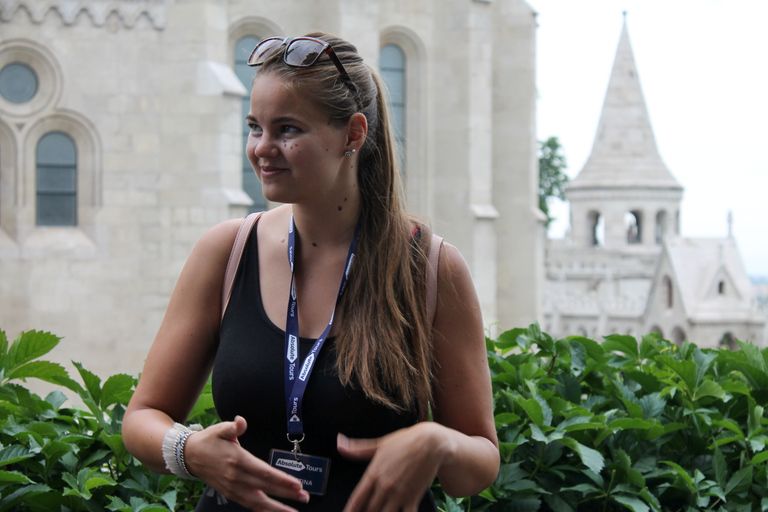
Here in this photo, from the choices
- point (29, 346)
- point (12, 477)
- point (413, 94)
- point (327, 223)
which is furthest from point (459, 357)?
point (413, 94)

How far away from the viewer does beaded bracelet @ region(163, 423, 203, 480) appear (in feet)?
5.03

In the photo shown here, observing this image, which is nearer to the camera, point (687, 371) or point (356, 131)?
point (356, 131)

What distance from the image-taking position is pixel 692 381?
8.25ft

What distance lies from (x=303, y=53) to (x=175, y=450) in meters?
0.76

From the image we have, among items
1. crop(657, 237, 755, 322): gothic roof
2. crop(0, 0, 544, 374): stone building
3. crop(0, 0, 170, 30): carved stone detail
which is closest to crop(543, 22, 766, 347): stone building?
crop(657, 237, 755, 322): gothic roof

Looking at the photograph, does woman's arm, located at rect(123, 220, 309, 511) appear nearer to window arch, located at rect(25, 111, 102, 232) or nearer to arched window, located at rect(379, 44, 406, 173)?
window arch, located at rect(25, 111, 102, 232)

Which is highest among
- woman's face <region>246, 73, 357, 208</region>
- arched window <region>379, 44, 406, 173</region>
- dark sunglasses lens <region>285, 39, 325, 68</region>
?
arched window <region>379, 44, 406, 173</region>

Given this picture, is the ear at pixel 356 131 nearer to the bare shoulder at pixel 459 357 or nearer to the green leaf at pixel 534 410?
the bare shoulder at pixel 459 357

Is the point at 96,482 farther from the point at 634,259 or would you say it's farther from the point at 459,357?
the point at 634,259

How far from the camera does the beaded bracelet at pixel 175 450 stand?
1.53 metres

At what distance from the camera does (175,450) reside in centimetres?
154

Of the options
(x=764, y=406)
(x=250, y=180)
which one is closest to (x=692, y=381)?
(x=764, y=406)

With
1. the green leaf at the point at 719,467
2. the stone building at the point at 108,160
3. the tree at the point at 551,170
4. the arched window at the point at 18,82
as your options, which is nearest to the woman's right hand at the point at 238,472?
the green leaf at the point at 719,467

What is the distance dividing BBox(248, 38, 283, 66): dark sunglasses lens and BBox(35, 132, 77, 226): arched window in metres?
12.8
